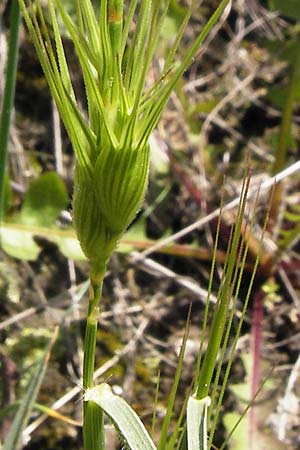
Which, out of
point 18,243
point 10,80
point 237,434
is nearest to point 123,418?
point 10,80

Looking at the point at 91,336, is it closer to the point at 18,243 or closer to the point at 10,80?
the point at 10,80

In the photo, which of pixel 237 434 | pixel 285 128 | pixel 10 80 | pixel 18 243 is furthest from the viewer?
pixel 285 128

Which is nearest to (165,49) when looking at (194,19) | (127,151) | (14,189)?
(194,19)

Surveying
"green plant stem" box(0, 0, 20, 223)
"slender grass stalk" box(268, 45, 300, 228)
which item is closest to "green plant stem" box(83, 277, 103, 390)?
"green plant stem" box(0, 0, 20, 223)

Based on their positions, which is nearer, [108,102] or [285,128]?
[108,102]

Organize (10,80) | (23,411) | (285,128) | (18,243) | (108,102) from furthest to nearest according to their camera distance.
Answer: (285,128) → (18,243) → (10,80) → (23,411) → (108,102)

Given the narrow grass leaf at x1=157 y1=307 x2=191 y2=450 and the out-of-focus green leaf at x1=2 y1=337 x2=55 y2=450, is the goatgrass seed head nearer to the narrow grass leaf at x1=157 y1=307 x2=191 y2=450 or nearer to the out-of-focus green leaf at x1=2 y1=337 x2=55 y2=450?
the narrow grass leaf at x1=157 y1=307 x2=191 y2=450

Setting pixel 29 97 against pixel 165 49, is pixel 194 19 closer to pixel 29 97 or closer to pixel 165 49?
pixel 165 49
